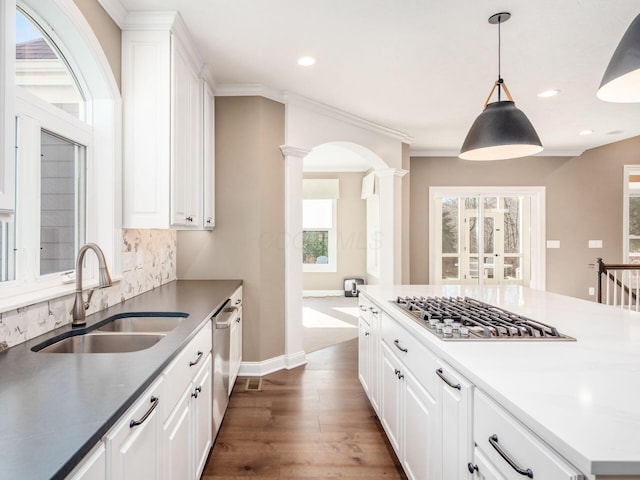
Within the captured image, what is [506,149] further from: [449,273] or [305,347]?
[449,273]

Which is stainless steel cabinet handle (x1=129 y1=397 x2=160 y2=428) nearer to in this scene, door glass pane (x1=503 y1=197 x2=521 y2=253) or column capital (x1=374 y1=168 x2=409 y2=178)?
column capital (x1=374 y1=168 x2=409 y2=178)

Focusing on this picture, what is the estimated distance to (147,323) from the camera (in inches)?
82.9

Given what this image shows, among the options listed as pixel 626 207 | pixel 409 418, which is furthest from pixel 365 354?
pixel 626 207

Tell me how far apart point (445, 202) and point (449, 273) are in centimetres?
120

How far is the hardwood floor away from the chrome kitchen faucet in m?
1.08

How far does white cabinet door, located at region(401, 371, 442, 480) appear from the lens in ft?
5.00

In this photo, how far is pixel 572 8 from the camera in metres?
2.29

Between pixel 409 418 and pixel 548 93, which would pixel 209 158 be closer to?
pixel 409 418

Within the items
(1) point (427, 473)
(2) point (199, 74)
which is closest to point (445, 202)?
(2) point (199, 74)

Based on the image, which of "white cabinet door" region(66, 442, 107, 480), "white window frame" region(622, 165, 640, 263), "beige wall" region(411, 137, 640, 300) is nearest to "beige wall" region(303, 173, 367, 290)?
"beige wall" region(411, 137, 640, 300)

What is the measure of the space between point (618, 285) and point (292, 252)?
4.96m

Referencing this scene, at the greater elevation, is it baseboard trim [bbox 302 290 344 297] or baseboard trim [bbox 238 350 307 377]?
baseboard trim [bbox 302 290 344 297]

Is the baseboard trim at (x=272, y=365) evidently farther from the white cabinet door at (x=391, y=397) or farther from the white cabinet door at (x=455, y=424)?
the white cabinet door at (x=455, y=424)

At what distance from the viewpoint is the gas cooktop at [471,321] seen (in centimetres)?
153
